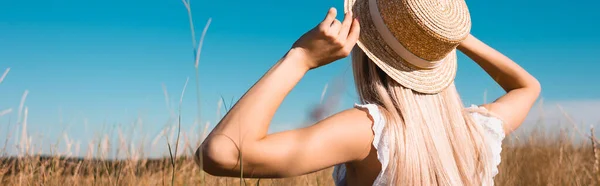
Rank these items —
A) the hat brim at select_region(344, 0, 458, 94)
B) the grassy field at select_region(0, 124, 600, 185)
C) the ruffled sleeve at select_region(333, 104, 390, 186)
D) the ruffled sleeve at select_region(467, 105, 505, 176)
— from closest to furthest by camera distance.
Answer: the ruffled sleeve at select_region(333, 104, 390, 186) → the hat brim at select_region(344, 0, 458, 94) → the ruffled sleeve at select_region(467, 105, 505, 176) → the grassy field at select_region(0, 124, 600, 185)

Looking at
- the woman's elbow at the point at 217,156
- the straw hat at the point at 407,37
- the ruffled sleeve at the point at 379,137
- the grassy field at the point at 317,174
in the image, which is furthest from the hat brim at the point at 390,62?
the grassy field at the point at 317,174

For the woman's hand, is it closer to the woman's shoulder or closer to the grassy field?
the woman's shoulder

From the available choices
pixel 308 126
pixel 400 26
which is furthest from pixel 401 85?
pixel 308 126

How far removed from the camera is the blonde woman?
1.64 metres

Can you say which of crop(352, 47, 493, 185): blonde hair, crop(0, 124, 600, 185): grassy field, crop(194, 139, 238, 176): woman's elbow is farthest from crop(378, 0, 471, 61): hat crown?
crop(0, 124, 600, 185): grassy field

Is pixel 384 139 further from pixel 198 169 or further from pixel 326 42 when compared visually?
pixel 198 169

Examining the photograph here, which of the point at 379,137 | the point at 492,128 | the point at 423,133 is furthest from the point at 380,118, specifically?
the point at 492,128

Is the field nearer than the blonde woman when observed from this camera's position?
No

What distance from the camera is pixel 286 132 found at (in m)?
1.67

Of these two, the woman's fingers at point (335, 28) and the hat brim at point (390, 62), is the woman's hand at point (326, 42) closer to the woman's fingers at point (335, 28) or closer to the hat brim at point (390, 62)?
the woman's fingers at point (335, 28)

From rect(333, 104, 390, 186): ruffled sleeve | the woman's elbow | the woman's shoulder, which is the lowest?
the woman's elbow

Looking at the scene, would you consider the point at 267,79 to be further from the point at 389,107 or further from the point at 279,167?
the point at 389,107

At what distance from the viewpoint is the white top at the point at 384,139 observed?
76.9 inches

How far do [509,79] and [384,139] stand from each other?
1.48m
